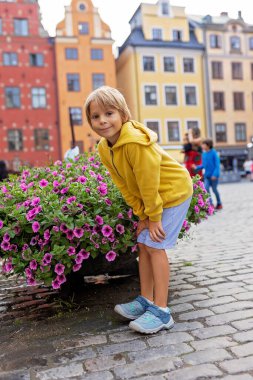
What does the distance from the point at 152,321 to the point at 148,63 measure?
32074 millimetres

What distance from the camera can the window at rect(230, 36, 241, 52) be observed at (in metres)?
35.7

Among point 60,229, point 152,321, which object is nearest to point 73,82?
point 60,229

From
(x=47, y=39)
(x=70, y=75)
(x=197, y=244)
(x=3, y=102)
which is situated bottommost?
(x=197, y=244)

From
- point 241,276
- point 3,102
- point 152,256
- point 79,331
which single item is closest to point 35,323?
point 79,331

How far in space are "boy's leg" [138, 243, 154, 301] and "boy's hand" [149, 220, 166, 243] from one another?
19 centimetres

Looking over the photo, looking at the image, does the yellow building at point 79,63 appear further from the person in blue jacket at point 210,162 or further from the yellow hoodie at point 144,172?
the yellow hoodie at point 144,172

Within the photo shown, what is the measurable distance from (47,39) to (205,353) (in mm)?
31829

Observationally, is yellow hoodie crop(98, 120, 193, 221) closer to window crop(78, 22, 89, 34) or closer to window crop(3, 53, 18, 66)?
window crop(3, 53, 18, 66)

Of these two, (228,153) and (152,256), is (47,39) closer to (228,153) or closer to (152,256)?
(228,153)

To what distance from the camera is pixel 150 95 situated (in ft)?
107

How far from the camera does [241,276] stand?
3.49 m

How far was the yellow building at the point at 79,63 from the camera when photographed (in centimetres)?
3064

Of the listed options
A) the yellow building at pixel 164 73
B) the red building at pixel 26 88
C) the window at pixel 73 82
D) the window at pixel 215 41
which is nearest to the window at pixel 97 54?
the window at pixel 73 82

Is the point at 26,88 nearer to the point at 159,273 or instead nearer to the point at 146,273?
the point at 146,273
